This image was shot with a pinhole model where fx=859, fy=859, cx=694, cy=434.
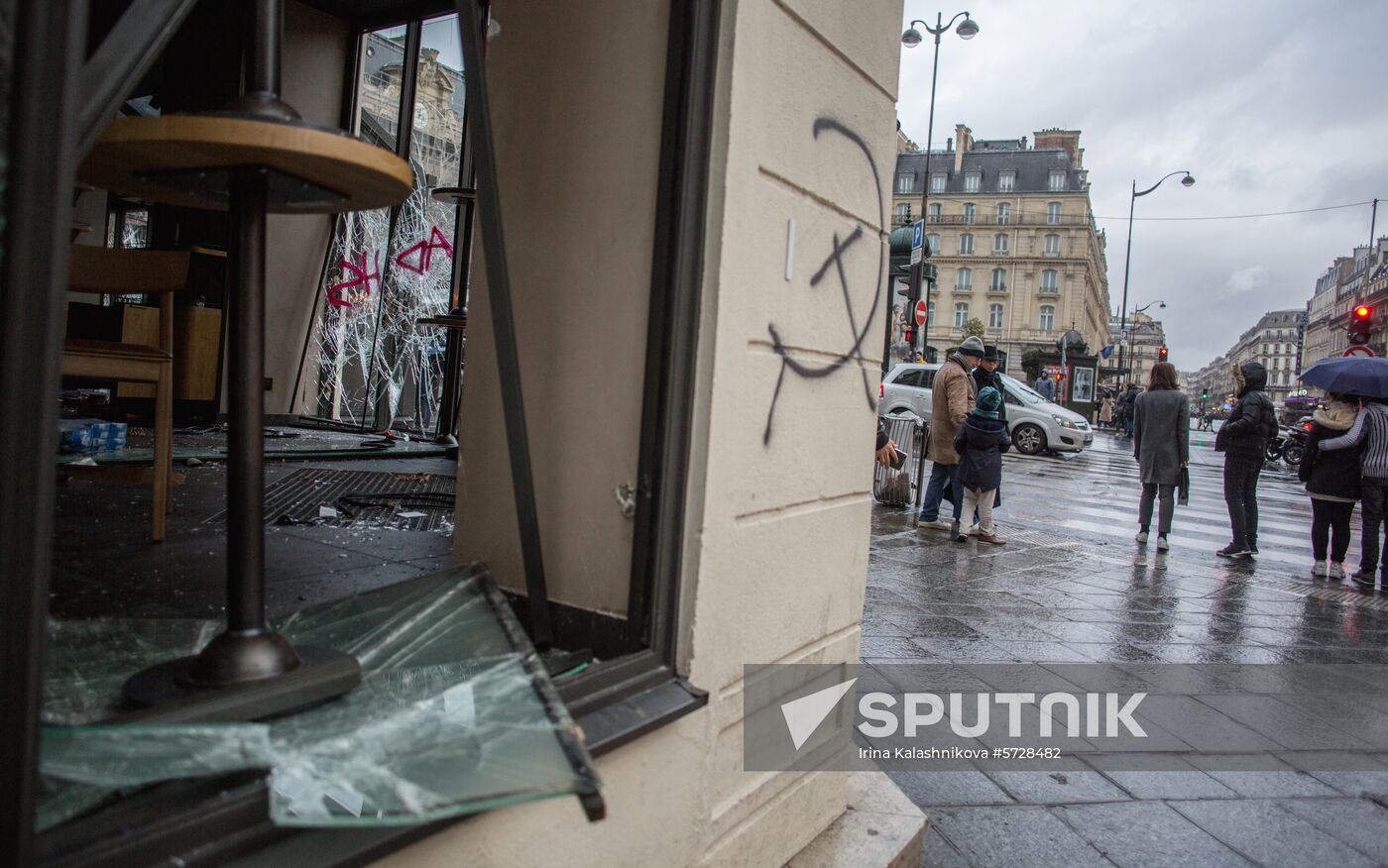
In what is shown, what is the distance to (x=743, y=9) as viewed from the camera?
1.81m

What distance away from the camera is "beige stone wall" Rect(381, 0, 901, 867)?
1829 mm

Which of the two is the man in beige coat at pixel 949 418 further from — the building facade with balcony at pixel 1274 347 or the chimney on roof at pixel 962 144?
the building facade with balcony at pixel 1274 347

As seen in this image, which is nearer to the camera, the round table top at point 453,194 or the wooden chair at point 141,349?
the wooden chair at point 141,349

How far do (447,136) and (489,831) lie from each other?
8.19 meters

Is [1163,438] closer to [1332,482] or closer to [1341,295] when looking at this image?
[1332,482]

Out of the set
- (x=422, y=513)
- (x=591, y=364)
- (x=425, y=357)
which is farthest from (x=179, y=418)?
(x=591, y=364)

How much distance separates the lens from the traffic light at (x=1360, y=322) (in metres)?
12.1

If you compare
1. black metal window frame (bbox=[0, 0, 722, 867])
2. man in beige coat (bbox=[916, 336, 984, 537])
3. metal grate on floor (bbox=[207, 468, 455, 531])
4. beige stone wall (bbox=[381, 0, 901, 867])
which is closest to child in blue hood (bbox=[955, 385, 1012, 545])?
man in beige coat (bbox=[916, 336, 984, 537])

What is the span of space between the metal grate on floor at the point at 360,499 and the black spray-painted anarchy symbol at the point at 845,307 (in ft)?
6.48

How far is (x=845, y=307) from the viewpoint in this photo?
7.68 ft

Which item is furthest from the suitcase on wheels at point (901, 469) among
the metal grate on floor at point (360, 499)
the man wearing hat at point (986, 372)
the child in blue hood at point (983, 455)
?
the metal grate on floor at point (360, 499)

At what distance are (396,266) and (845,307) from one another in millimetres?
7237

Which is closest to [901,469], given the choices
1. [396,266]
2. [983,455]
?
[983,455]

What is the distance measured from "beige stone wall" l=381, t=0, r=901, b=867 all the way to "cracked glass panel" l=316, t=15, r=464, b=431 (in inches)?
257
